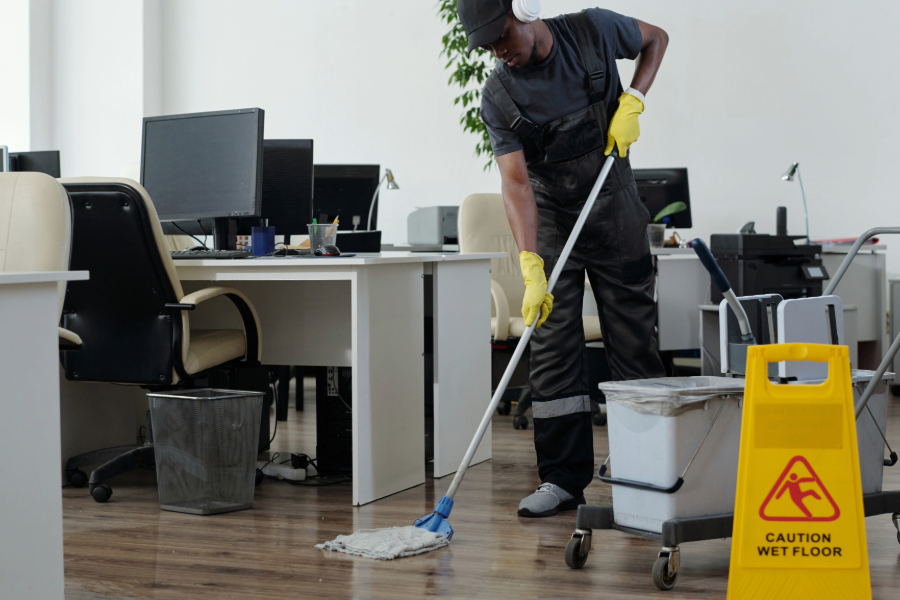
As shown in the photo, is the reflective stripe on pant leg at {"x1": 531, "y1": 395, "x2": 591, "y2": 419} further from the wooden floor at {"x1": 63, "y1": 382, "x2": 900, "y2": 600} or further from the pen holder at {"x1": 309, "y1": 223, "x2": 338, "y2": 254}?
the pen holder at {"x1": 309, "y1": 223, "x2": 338, "y2": 254}

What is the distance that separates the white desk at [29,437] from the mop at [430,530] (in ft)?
2.33

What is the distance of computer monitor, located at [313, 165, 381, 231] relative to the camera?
400 centimetres

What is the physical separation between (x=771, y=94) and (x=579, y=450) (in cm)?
365

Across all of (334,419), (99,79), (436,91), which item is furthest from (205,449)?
(99,79)

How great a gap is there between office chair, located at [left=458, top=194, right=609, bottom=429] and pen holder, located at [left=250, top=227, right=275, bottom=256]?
3.32 ft

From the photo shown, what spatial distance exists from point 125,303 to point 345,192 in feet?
5.32

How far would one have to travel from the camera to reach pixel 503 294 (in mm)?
3621

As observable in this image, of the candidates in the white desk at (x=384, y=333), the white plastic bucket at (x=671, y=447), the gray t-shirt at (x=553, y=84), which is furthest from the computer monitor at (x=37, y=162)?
the white plastic bucket at (x=671, y=447)

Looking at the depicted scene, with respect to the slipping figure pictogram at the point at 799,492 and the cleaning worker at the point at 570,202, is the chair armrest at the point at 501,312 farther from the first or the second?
the slipping figure pictogram at the point at 799,492

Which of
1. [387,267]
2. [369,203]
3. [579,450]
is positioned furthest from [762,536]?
[369,203]

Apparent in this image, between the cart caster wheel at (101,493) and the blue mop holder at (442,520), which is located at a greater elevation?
the blue mop holder at (442,520)

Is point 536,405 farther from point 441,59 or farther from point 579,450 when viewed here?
point 441,59

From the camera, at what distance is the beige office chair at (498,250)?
3.59m

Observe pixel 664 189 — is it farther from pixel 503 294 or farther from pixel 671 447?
pixel 671 447
